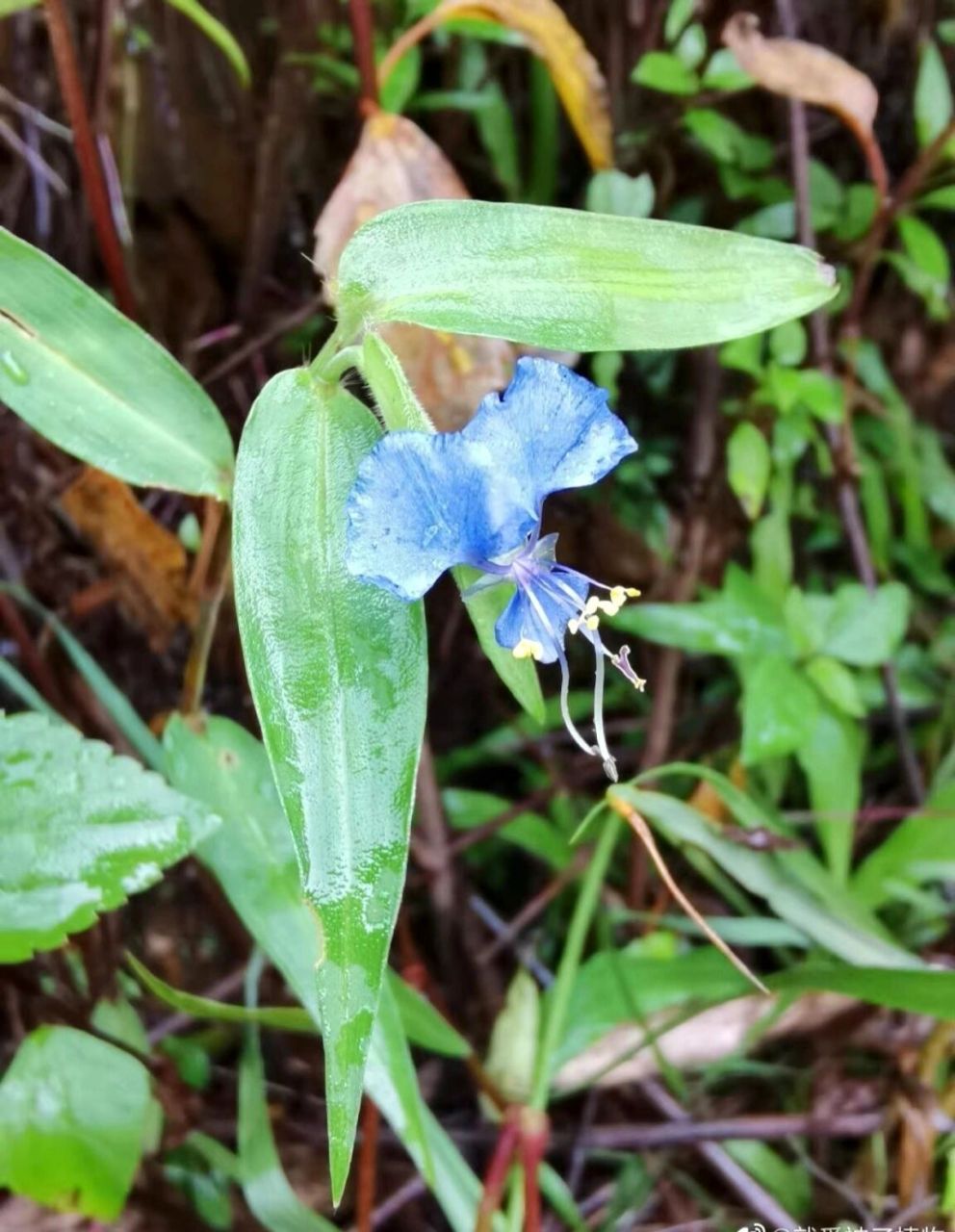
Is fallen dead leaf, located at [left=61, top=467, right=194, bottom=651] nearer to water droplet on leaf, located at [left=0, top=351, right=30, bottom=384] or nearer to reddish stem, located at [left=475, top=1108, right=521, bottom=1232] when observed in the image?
water droplet on leaf, located at [left=0, top=351, right=30, bottom=384]

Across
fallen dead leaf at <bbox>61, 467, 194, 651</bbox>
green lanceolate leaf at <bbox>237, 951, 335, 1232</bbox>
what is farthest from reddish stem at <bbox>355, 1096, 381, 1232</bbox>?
fallen dead leaf at <bbox>61, 467, 194, 651</bbox>

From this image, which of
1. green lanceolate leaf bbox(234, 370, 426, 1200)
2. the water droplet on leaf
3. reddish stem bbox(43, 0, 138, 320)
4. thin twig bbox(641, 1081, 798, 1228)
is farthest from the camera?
thin twig bbox(641, 1081, 798, 1228)

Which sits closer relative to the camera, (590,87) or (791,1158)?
(590,87)

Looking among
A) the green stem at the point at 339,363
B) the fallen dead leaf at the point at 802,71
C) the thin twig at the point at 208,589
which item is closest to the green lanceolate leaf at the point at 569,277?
the green stem at the point at 339,363

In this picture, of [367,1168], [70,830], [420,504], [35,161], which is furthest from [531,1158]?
[35,161]

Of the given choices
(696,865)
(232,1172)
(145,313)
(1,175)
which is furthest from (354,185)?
(232,1172)

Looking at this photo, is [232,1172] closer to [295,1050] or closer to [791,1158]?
[295,1050]

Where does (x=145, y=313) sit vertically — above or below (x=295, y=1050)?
above
